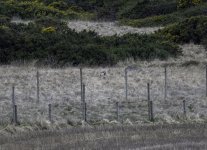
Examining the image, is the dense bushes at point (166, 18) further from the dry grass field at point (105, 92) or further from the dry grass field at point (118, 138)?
the dry grass field at point (118, 138)

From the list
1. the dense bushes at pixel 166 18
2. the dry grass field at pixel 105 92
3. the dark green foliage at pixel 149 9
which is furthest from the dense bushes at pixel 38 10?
the dry grass field at pixel 105 92

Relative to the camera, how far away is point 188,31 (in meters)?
32.6

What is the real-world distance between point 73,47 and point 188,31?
25.2 ft

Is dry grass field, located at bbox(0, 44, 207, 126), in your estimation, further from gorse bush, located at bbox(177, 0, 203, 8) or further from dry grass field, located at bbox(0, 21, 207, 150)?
gorse bush, located at bbox(177, 0, 203, 8)

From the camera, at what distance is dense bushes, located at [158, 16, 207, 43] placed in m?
32.3

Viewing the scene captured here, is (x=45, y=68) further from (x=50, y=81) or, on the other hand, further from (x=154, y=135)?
(x=154, y=135)

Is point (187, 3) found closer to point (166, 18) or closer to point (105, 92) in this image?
point (166, 18)

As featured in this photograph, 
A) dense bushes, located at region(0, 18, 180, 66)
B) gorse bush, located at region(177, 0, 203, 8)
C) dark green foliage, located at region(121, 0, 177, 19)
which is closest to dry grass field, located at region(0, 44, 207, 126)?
dense bushes, located at region(0, 18, 180, 66)

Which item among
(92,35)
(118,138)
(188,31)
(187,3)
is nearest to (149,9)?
(187,3)

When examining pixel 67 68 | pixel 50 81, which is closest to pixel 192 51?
pixel 67 68

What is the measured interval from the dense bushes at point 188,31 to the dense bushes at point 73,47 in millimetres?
1251

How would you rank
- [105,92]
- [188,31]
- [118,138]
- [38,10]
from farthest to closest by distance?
[38,10]
[188,31]
[105,92]
[118,138]

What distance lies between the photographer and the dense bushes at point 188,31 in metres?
32.3

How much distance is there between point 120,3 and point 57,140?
35.4 m
